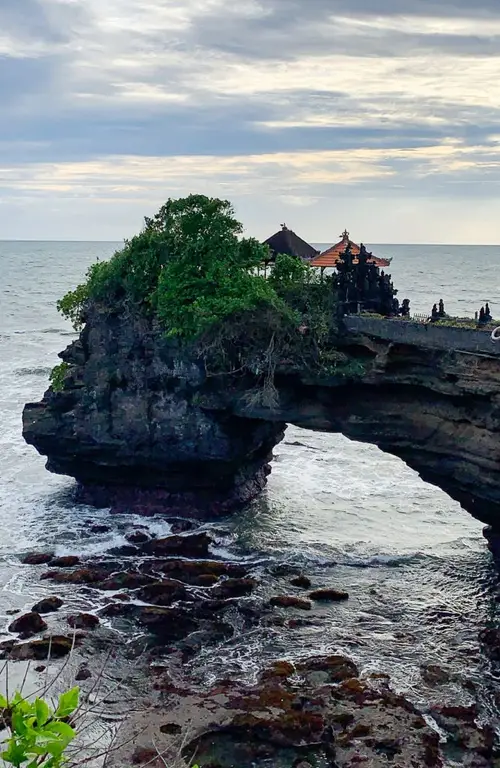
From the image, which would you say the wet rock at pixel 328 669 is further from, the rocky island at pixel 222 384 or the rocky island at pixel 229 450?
the rocky island at pixel 222 384

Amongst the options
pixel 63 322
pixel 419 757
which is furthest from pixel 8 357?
pixel 419 757

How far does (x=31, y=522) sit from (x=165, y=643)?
951 cm

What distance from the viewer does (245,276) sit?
23.9 metres

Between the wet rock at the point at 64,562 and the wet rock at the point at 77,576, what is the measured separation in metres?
0.67

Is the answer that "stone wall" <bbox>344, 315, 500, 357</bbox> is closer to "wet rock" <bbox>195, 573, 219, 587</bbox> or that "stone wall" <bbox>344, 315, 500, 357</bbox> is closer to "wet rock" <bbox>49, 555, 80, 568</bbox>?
"wet rock" <bbox>195, 573, 219, 587</bbox>

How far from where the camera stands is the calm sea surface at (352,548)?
18.7 meters

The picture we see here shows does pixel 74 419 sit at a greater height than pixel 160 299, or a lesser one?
lesser

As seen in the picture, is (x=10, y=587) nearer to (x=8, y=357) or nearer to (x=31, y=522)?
(x=31, y=522)

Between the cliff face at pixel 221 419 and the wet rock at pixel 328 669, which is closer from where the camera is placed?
the wet rock at pixel 328 669

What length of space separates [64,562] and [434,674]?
36.1 ft

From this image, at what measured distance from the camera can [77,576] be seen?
73.3 feet

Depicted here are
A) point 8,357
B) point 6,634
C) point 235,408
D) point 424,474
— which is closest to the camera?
point 6,634

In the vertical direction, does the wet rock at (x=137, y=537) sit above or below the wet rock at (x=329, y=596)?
above

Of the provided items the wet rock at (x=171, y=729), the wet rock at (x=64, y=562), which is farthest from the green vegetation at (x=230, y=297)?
the wet rock at (x=171, y=729)
